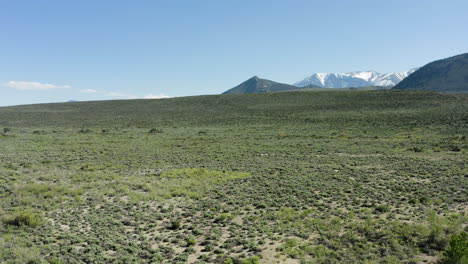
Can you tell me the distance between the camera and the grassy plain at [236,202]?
1011cm

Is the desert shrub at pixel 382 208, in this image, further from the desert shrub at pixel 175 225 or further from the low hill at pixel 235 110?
the low hill at pixel 235 110

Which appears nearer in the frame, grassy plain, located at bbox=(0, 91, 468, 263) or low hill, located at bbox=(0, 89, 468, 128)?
grassy plain, located at bbox=(0, 91, 468, 263)

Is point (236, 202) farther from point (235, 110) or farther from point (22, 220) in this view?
point (235, 110)

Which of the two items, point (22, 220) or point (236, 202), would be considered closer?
point (22, 220)

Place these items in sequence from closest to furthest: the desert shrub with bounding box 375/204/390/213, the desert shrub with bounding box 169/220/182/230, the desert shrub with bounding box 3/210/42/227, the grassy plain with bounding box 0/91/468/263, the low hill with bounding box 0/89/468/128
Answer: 1. the grassy plain with bounding box 0/91/468/263
2. the desert shrub with bounding box 3/210/42/227
3. the desert shrub with bounding box 169/220/182/230
4. the desert shrub with bounding box 375/204/390/213
5. the low hill with bounding box 0/89/468/128

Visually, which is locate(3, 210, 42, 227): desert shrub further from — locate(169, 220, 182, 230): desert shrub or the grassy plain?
locate(169, 220, 182, 230): desert shrub

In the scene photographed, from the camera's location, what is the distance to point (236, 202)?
15609mm

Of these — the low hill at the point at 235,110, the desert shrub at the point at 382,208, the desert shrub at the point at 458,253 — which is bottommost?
the desert shrub at the point at 382,208

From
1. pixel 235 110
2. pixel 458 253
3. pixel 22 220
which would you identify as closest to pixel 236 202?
pixel 458 253

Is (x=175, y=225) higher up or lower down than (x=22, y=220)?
lower down

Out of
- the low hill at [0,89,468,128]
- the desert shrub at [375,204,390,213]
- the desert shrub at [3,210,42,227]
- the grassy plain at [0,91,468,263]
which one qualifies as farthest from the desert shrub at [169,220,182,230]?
the low hill at [0,89,468,128]

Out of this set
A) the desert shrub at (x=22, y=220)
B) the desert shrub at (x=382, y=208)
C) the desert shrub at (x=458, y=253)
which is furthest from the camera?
the desert shrub at (x=382, y=208)

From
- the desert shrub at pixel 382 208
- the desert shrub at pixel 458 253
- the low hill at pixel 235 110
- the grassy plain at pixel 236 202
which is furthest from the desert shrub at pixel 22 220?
the low hill at pixel 235 110

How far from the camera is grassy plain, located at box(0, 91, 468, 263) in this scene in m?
10.1
